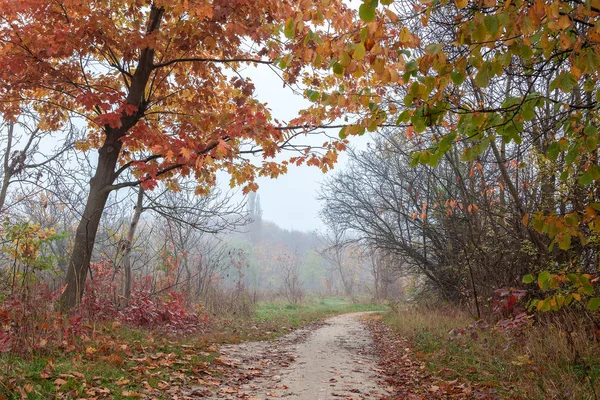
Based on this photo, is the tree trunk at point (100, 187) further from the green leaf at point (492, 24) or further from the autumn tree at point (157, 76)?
the green leaf at point (492, 24)

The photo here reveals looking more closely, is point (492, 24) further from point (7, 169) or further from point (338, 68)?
point (7, 169)

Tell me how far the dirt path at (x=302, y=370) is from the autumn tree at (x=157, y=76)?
271 centimetres

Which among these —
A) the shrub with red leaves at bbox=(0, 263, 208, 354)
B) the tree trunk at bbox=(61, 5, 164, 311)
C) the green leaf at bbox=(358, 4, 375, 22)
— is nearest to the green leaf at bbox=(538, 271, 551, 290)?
the green leaf at bbox=(358, 4, 375, 22)

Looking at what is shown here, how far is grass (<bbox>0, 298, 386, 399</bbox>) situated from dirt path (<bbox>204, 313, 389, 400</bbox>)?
45 cm

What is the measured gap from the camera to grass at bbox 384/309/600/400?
12.8 ft

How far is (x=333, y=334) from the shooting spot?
32.9 ft

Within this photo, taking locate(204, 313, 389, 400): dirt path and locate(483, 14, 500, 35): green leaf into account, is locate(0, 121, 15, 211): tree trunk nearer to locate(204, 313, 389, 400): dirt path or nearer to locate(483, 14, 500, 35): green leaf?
locate(204, 313, 389, 400): dirt path

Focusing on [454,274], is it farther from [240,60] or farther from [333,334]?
[240,60]

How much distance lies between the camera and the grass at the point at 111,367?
338 centimetres

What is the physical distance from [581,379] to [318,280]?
65.2 meters

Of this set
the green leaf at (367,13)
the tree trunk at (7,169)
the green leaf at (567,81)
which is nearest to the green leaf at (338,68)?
the green leaf at (367,13)

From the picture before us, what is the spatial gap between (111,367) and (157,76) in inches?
194

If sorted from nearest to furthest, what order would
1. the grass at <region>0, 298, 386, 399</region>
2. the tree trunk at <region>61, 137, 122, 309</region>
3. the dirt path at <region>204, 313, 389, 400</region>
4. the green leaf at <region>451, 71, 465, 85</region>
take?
the green leaf at <region>451, 71, 465, 85</region> < the grass at <region>0, 298, 386, 399</region> < the dirt path at <region>204, 313, 389, 400</region> < the tree trunk at <region>61, 137, 122, 309</region>

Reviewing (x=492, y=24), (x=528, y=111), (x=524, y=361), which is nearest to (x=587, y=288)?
(x=528, y=111)
